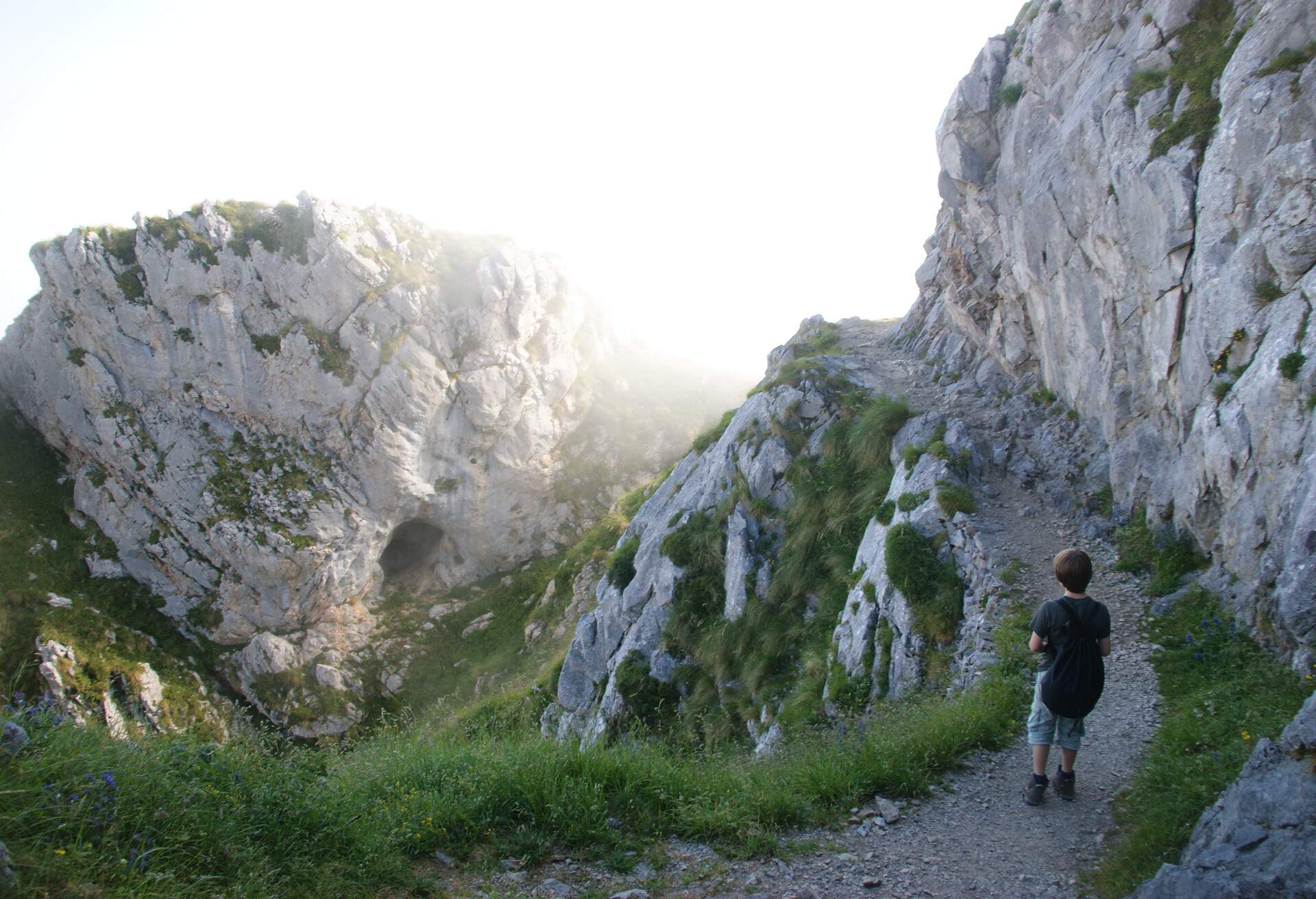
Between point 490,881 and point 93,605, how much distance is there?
124 ft

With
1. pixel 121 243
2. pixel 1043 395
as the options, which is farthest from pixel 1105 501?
pixel 121 243

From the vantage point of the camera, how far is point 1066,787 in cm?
686

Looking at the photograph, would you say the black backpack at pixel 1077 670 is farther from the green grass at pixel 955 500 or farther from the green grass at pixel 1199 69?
the green grass at pixel 1199 69

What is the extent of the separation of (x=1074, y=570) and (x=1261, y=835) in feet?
8.35

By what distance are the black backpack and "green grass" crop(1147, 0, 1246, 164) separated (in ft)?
31.6

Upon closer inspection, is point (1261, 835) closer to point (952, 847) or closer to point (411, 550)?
point (952, 847)

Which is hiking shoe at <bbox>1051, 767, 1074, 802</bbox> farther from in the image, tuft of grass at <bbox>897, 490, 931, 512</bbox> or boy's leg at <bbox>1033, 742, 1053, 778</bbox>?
Answer: tuft of grass at <bbox>897, 490, 931, 512</bbox>

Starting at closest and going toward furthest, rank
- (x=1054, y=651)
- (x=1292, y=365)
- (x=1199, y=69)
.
A: (x=1054, y=651)
(x=1292, y=365)
(x=1199, y=69)

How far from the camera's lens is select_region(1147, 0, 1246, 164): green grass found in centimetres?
1134

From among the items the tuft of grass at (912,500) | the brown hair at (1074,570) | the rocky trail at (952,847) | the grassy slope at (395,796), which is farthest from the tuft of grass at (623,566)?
the brown hair at (1074,570)

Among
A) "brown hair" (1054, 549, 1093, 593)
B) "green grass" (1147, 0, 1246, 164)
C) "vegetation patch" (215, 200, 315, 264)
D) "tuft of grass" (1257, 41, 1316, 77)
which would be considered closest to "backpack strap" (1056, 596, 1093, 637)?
"brown hair" (1054, 549, 1093, 593)

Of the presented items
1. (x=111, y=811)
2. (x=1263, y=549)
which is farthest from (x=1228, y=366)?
(x=111, y=811)

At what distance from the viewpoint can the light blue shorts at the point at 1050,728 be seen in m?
6.82

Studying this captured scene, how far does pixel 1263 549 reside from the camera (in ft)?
28.3
